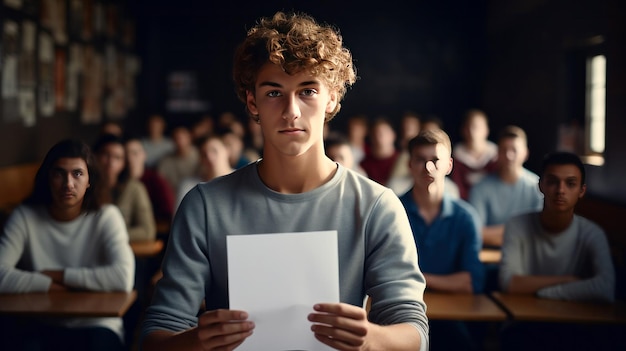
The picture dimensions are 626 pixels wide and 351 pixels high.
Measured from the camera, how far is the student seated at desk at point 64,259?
293cm

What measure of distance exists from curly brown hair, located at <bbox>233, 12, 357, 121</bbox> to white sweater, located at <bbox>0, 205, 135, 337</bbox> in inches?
64.4

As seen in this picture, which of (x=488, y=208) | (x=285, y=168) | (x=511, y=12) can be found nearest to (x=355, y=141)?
(x=511, y=12)

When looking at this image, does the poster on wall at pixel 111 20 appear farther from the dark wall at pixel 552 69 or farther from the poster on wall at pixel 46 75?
the dark wall at pixel 552 69

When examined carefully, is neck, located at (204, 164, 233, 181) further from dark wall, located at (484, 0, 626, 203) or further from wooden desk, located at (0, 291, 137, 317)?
dark wall, located at (484, 0, 626, 203)

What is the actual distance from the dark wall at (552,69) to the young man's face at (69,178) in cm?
315

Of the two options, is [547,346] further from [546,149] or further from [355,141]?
[355,141]

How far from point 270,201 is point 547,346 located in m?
1.79

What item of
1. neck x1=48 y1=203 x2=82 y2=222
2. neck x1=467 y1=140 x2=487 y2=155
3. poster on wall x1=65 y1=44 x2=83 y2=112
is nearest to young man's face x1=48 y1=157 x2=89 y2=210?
neck x1=48 y1=203 x2=82 y2=222

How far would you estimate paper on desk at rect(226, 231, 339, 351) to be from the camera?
143cm

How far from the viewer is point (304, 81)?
157cm

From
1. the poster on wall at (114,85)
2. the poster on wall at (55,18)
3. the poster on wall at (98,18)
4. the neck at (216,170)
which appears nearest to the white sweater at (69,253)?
the neck at (216,170)

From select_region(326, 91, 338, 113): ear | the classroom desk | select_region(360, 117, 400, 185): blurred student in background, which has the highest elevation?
select_region(360, 117, 400, 185): blurred student in background

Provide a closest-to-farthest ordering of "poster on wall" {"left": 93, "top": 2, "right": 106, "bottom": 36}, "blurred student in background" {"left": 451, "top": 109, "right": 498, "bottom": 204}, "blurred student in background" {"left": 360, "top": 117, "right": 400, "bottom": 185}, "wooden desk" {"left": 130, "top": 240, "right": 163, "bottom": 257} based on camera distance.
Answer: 1. "wooden desk" {"left": 130, "top": 240, "right": 163, "bottom": 257}
2. "blurred student in background" {"left": 451, "top": 109, "right": 498, "bottom": 204}
3. "blurred student in background" {"left": 360, "top": 117, "right": 400, "bottom": 185}
4. "poster on wall" {"left": 93, "top": 2, "right": 106, "bottom": 36}

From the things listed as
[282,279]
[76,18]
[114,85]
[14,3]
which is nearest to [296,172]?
[282,279]
